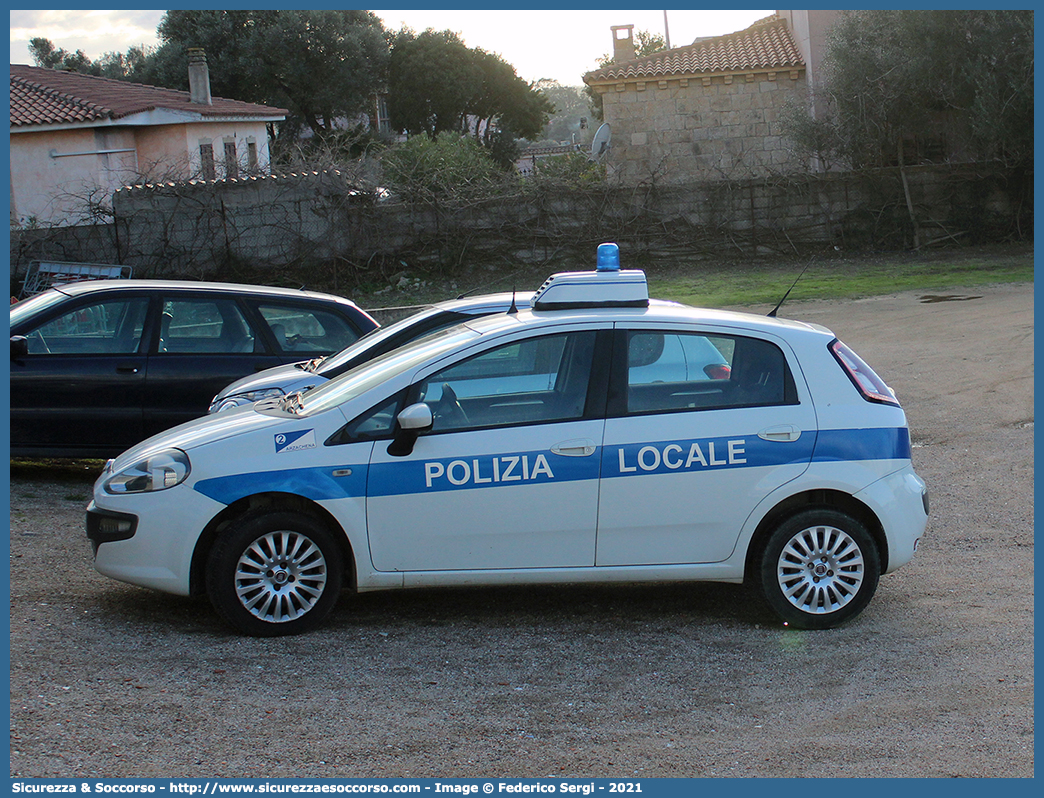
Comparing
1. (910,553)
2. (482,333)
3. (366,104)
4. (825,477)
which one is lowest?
(910,553)

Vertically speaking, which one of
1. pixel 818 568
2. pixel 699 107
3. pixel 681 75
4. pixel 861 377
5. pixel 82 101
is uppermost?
pixel 681 75

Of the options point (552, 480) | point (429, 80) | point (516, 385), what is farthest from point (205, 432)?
point (429, 80)

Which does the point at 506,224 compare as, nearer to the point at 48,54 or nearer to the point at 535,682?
the point at 535,682

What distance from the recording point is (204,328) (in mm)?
8109

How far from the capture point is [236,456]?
4859mm

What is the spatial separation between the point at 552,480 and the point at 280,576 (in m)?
1.36

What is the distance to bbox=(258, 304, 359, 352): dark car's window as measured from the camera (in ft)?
27.3

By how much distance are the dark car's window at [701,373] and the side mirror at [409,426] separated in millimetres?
987

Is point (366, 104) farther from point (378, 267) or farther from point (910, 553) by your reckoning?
point (910, 553)

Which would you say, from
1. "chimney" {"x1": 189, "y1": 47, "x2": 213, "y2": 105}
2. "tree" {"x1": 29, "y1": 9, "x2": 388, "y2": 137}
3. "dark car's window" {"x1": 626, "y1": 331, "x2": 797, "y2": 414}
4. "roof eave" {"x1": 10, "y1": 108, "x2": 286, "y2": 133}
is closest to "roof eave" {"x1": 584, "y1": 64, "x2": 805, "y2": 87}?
"roof eave" {"x1": 10, "y1": 108, "x2": 286, "y2": 133}

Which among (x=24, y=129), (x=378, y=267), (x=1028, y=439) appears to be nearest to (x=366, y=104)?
(x=24, y=129)

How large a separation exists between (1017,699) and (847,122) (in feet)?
73.4

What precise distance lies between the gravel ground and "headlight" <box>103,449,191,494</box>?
0.71 m

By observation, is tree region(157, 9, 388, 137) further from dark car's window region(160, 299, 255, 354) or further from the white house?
dark car's window region(160, 299, 255, 354)
